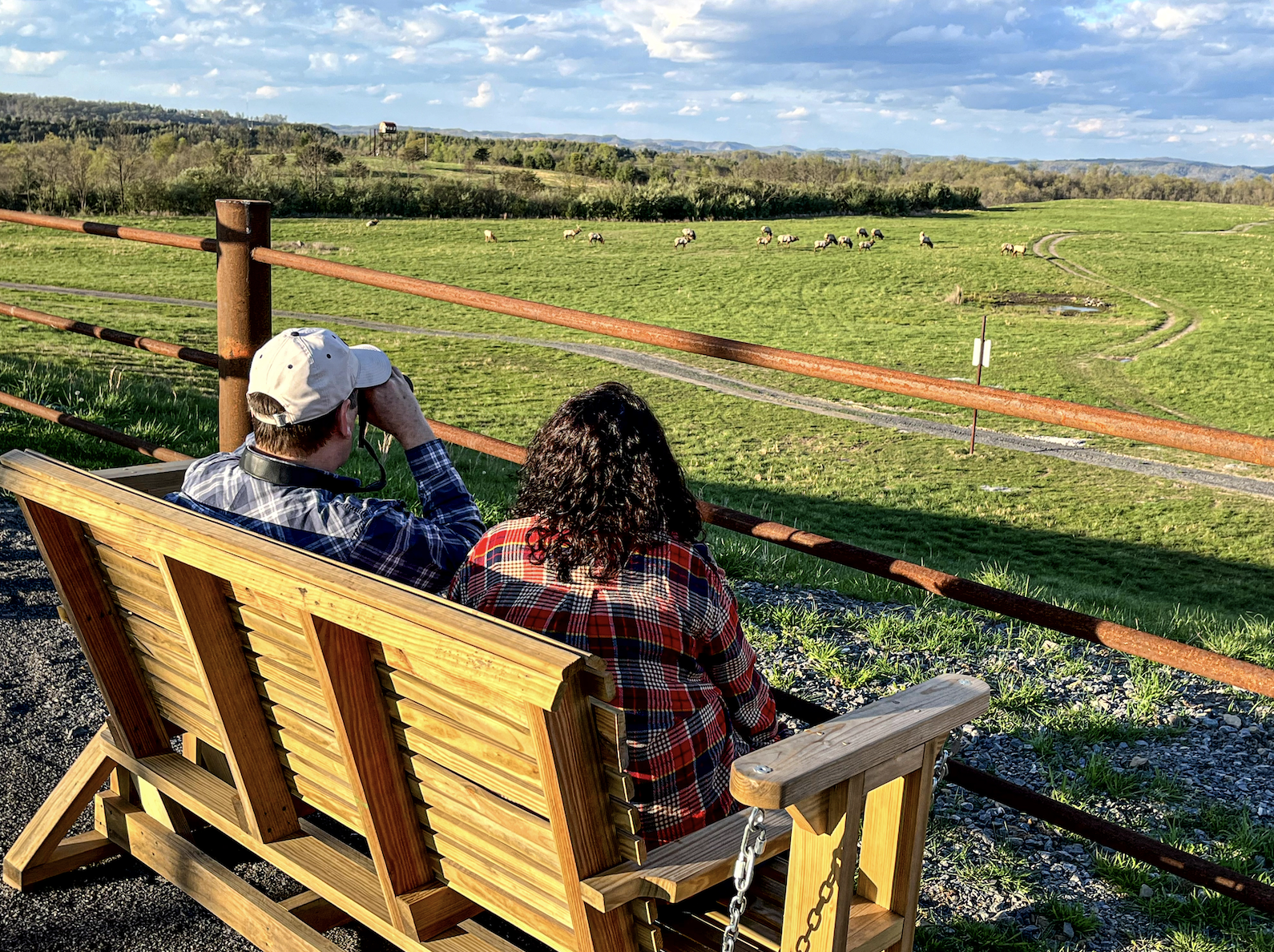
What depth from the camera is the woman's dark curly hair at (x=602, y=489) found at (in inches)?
68.4

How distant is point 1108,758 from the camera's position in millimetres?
3482

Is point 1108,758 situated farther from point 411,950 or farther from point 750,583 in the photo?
point 411,950

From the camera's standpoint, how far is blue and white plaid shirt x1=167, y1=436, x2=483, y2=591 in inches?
Result: 78.2

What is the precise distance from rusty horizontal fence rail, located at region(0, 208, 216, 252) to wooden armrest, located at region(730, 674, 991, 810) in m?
2.42

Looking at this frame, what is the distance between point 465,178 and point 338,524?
76.0m

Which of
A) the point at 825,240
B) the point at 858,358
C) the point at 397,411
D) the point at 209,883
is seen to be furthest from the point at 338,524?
the point at 825,240

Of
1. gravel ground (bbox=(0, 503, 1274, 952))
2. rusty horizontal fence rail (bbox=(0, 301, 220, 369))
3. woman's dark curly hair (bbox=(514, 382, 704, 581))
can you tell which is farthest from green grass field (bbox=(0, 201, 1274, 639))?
woman's dark curly hair (bbox=(514, 382, 704, 581))

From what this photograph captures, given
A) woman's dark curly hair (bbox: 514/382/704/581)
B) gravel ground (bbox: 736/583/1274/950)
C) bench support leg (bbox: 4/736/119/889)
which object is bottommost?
gravel ground (bbox: 736/583/1274/950)

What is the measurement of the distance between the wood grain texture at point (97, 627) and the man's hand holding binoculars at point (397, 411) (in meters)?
0.58

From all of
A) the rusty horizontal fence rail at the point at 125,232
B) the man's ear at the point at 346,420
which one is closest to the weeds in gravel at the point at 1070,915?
the man's ear at the point at 346,420

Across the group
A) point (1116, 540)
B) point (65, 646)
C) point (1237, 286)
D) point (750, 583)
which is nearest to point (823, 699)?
point (750, 583)

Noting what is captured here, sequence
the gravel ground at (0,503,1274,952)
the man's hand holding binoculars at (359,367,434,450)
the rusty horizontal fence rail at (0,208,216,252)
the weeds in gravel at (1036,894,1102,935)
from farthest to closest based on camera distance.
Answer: the rusty horizontal fence rail at (0,208,216,252), the weeds in gravel at (1036,894,1102,935), the gravel ground at (0,503,1274,952), the man's hand holding binoculars at (359,367,434,450)

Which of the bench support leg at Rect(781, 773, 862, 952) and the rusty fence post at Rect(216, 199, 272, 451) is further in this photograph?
the rusty fence post at Rect(216, 199, 272, 451)

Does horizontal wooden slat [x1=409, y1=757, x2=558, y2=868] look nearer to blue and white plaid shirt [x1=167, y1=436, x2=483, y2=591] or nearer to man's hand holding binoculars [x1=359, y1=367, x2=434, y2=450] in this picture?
blue and white plaid shirt [x1=167, y1=436, x2=483, y2=591]
